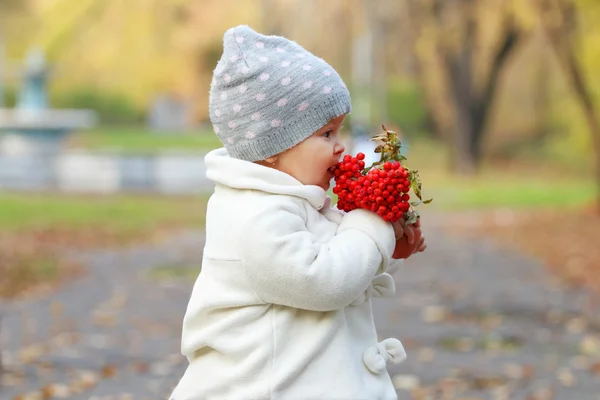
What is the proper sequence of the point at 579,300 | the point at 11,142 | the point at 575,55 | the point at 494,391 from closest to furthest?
the point at 494,391 < the point at 579,300 < the point at 575,55 < the point at 11,142

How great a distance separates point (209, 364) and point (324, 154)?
0.62m

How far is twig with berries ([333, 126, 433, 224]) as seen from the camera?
2.76m

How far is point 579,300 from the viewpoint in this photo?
10.2 m

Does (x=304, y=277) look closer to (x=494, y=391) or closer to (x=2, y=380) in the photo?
(x=494, y=391)

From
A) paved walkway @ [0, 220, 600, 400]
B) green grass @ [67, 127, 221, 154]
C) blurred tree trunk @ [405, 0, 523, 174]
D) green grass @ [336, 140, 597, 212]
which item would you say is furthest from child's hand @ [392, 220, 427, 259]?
green grass @ [67, 127, 221, 154]

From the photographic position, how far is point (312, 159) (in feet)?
9.43

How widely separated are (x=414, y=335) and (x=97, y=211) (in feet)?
38.6

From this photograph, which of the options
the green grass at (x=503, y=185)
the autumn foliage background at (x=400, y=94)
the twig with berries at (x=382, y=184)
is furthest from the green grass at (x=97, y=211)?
the twig with berries at (x=382, y=184)

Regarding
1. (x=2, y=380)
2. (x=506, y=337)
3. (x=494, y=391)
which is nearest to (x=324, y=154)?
(x=494, y=391)

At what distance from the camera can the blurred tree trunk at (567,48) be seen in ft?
57.0

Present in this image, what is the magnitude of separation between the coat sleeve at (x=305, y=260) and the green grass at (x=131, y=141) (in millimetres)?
33468

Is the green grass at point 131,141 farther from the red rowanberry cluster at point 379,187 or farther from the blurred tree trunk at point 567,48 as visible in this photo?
the red rowanberry cluster at point 379,187

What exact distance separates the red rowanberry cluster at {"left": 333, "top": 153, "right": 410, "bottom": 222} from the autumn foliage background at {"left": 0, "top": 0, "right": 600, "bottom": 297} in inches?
332

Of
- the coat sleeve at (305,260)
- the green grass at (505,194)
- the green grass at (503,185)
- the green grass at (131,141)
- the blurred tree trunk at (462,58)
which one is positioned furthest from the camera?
the green grass at (131,141)
